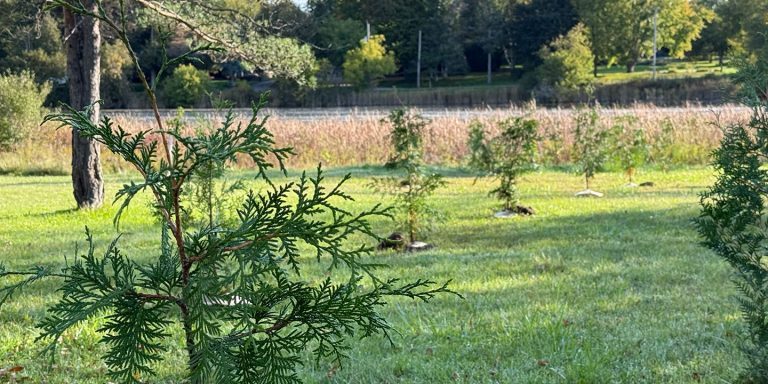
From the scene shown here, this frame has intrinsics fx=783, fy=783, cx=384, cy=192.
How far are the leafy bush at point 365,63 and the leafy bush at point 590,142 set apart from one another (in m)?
29.6

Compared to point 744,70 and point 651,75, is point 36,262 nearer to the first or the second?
point 744,70

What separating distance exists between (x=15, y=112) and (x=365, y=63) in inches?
1002

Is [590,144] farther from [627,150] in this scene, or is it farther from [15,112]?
[15,112]

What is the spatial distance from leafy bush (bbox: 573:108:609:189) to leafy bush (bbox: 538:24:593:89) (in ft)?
85.8

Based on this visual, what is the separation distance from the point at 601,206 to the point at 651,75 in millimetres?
39153

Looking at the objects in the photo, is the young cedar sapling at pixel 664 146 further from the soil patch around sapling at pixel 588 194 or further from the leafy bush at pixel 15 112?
the leafy bush at pixel 15 112

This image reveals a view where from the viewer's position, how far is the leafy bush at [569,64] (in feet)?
128

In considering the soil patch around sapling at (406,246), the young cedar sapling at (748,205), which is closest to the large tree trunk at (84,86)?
the soil patch around sapling at (406,246)

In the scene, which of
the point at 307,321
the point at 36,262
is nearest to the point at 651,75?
the point at 36,262

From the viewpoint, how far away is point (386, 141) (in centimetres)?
1744

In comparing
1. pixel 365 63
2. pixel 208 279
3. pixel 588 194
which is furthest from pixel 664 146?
pixel 365 63

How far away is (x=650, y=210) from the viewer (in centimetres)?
929

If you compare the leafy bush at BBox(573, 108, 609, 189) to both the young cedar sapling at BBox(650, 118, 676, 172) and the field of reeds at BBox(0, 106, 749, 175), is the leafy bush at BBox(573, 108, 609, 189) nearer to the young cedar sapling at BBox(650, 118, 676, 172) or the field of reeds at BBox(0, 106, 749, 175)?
the field of reeds at BBox(0, 106, 749, 175)

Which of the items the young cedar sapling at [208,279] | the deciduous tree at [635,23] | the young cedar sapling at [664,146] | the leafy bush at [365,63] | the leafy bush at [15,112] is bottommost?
the young cedar sapling at [664,146]
